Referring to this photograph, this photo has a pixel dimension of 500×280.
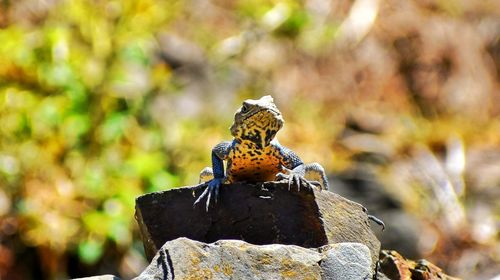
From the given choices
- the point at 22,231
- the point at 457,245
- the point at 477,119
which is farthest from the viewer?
the point at 477,119

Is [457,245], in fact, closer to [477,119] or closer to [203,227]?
[477,119]

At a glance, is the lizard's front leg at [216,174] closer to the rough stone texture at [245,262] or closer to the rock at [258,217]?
the rock at [258,217]

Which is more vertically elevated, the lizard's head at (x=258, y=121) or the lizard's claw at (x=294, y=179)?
the lizard's head at (x=258, y=121)

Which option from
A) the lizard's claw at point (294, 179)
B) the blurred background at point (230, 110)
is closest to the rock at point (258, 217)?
the lizard's claw at point (294, 179)

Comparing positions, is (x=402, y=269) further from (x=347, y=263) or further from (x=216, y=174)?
(x=216, y=174)

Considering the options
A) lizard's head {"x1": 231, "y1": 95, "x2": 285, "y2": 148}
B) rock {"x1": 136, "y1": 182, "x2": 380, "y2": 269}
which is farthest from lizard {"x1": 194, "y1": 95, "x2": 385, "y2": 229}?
rock {"x1": 136, "y1": 182, "x2": 380, "y2": 269}

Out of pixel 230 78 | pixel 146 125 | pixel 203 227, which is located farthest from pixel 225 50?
pixel 203 227

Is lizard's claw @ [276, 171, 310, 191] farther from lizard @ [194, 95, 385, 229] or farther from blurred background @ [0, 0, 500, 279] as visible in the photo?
blurred background @ [0, 0, 500, 279]
